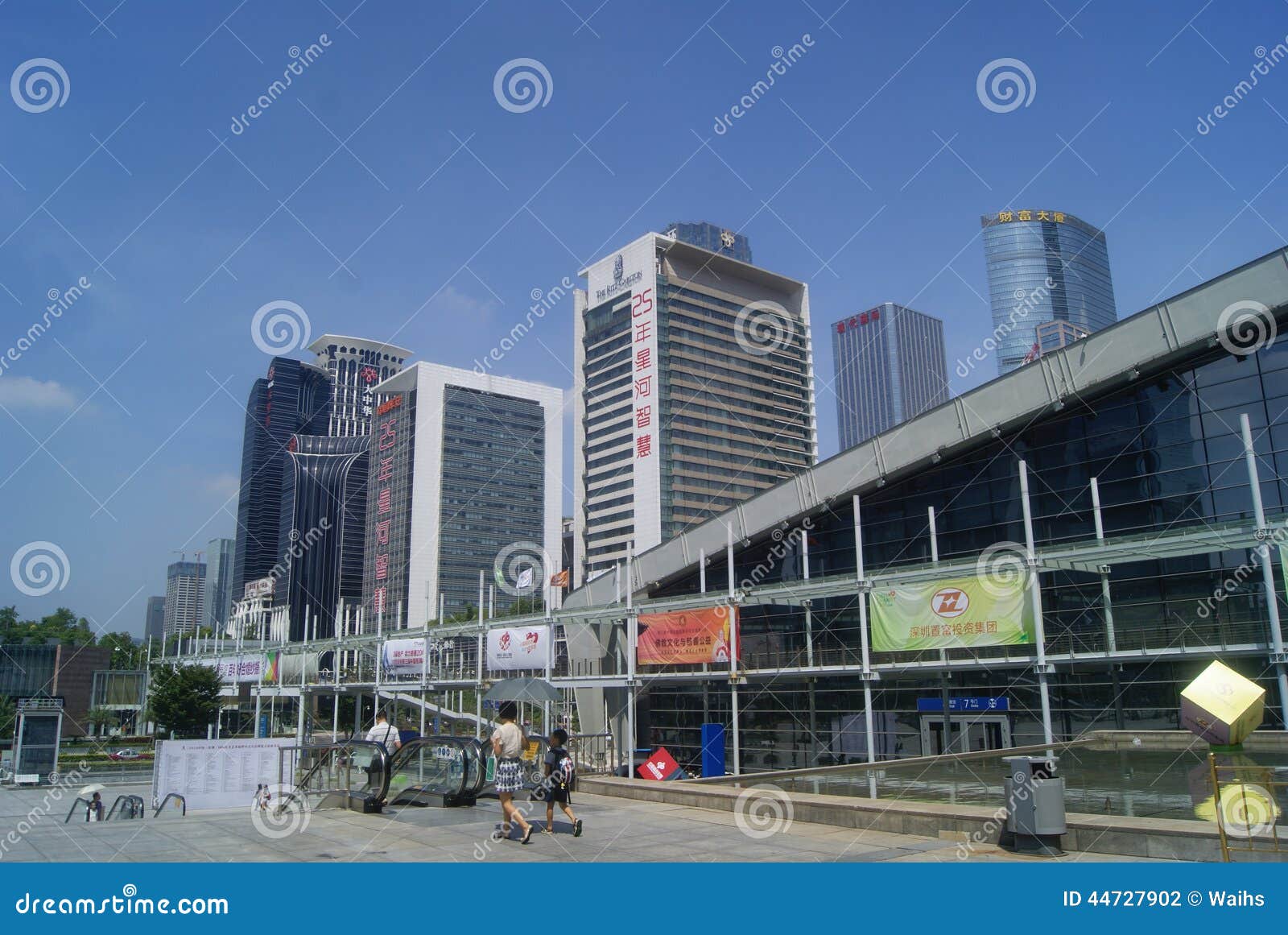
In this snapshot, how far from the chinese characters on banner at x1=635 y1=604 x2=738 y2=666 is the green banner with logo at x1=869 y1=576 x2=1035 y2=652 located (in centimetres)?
563

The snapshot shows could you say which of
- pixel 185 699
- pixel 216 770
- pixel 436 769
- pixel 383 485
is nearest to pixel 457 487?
pixel 383 485

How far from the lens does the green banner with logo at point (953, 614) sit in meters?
25.7

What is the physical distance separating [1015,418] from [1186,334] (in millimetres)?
5463

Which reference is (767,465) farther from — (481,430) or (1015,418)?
(1015,418)

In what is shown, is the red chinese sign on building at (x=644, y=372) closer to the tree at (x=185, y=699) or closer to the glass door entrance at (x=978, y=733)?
the tree at (x=185, y=699)

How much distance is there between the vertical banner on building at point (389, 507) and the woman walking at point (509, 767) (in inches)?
6053

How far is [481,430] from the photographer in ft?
569

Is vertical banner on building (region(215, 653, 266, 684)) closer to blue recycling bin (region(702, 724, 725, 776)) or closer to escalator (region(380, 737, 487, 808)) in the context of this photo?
blue recycling bin (region(702, 724, 725, 776))

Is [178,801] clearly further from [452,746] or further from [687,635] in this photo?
[687,635]

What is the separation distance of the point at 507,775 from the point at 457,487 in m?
159

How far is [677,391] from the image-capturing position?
137 metres

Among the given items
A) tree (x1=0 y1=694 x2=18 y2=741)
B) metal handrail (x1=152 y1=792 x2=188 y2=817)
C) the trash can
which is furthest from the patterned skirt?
tree (x1=0 y1=694 x2=18 y2=741)

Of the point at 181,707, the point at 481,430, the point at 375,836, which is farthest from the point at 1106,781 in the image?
the point at 481,430

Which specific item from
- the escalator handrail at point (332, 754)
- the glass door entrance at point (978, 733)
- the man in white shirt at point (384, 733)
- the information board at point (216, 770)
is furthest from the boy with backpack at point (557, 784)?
the glass door entrance at point (978, 733)
